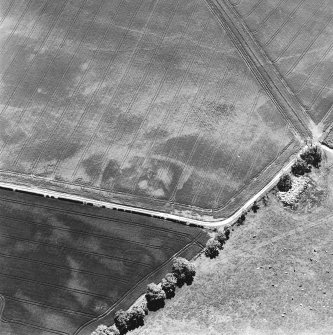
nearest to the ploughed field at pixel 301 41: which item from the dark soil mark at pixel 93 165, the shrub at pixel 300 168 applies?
the shrub at pixel 300 168

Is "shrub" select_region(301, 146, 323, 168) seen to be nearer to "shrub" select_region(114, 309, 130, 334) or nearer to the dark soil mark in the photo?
the dark soil mark

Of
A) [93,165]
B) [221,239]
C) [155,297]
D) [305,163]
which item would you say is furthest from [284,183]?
[93,165]

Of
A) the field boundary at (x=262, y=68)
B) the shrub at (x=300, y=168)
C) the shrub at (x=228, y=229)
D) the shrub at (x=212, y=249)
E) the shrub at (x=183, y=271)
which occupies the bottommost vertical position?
the shrub at (x=183, y=271)

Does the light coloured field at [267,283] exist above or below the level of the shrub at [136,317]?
above

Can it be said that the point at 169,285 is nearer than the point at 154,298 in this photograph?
No

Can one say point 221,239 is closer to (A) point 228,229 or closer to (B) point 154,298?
(A) point 228,229

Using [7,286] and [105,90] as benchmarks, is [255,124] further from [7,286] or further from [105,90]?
[7,286]

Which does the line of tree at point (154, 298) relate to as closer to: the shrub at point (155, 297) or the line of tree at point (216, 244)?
the shrub at point (155, 297)

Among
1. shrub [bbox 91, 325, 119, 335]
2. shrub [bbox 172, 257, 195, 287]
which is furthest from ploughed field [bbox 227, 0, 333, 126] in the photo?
shrub [bbox 91, 325, 119, 335]
